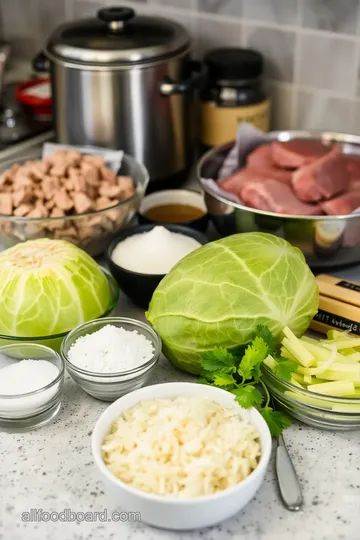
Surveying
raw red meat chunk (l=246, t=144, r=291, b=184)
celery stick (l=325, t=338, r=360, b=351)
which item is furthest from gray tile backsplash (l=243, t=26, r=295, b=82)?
celery stick (l=325, t=338, r=360, b=351)

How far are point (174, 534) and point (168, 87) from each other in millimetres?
936

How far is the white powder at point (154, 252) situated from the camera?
1266 millimetres

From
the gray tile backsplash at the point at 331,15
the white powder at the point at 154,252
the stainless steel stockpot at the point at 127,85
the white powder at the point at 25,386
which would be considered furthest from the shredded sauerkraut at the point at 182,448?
the gray tile backsplash at the point at 331,15

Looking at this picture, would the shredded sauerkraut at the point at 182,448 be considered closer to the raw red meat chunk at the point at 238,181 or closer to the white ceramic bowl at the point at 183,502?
the white ceramic bowl at the point at 183,502

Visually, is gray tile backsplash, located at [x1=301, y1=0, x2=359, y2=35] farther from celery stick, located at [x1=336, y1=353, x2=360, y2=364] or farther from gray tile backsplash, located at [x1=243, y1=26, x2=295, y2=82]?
celery stick, located at [x1=336, y1=353, x2=360, y2=364]

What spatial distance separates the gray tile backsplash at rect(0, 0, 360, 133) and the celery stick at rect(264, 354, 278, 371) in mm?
836

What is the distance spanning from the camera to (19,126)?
183 centimetres

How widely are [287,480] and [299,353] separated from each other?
0.18 m

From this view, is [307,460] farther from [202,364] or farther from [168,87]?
[168,87]

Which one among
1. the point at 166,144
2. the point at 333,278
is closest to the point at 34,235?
the point at 166,144

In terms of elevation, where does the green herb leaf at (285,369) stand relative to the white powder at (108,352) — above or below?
above

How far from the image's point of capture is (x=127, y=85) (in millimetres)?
1494

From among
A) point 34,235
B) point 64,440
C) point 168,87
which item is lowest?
point 64,440

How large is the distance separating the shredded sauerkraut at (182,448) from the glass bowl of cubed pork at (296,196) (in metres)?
0.41
